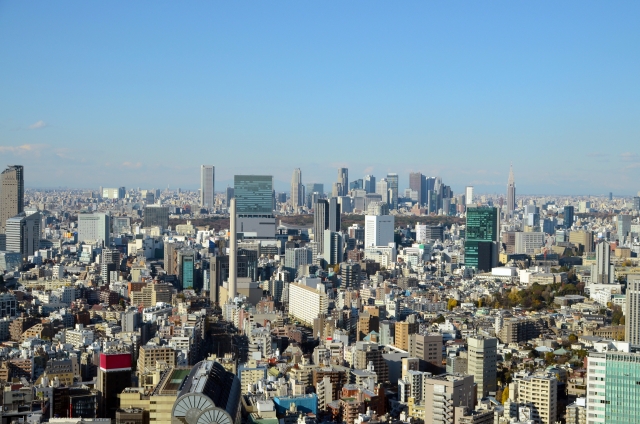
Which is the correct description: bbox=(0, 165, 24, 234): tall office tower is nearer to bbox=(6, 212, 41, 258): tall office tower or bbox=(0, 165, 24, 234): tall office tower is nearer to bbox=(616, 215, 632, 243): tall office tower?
bbox=(6, 212, 41, 258): tall office tower

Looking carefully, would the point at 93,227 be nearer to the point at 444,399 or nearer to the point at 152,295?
the point at 152,295

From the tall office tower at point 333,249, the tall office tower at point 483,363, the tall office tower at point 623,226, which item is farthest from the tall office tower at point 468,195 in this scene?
the tall office tower at point 483,363

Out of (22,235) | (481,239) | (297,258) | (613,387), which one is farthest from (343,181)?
(613,387)

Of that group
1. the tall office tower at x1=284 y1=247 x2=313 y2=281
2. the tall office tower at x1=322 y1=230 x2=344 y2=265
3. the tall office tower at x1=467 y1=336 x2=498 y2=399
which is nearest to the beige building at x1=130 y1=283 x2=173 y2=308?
the tall office tower at x1=284 y1=247 x2=313 y2=281

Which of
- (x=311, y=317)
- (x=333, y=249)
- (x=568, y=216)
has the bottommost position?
(x=311, y=317)

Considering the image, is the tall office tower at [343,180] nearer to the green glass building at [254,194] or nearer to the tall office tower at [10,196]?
the green glass building at [254,194]
